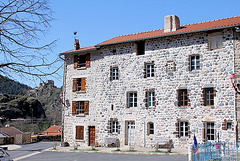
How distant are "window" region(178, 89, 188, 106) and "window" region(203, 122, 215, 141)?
190cm

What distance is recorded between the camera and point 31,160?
16.8 metres

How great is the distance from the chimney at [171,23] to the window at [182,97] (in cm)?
→ 437

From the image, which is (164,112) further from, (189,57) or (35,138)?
(35,138)

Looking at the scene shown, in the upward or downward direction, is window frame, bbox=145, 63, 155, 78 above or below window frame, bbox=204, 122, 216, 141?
above

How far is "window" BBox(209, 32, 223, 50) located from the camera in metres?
18.0

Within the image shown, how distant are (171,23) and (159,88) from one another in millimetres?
4686

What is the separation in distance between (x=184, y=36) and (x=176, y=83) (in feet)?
10.3

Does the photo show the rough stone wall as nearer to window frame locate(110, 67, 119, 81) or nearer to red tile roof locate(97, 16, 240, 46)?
window frame locate(110, 67, 119, 81)

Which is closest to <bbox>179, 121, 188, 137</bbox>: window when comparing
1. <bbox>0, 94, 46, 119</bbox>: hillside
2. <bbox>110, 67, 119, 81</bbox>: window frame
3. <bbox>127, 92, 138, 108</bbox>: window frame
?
<bbox>127, 92, 138, 108</bbox>: window frame

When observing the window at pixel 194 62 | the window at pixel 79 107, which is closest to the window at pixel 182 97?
the window at pixel 194 62

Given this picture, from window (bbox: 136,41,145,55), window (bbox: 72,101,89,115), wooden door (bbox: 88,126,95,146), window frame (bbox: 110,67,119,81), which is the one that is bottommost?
wooden door (bbox: 88,126,95,146)

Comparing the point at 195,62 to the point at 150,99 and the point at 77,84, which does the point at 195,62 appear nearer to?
the point at 150,99

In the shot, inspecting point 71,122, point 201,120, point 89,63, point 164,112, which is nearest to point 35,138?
point 71,122

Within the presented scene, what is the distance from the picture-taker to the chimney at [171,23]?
20.3 metres
